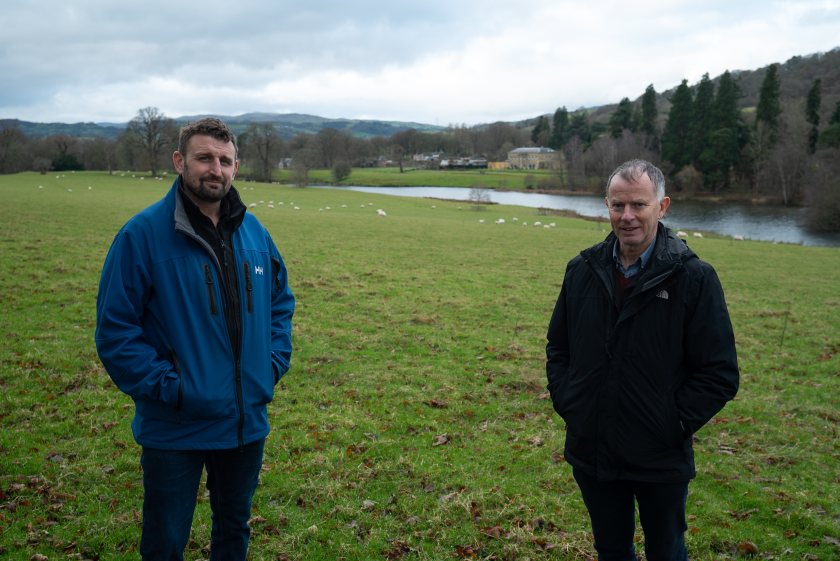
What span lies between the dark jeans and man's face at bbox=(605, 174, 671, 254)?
146 cm

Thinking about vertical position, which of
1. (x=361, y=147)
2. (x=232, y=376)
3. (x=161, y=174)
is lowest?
(x=232, y=376)

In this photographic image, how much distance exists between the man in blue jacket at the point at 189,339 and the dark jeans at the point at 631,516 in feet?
7.27

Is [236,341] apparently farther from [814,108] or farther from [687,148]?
[814,108]

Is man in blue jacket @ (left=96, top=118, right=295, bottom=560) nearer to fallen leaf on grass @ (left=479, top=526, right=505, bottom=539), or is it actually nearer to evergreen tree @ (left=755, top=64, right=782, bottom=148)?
fallen leaf on grass @ (left=479, top=526, right=505, bottom=539)

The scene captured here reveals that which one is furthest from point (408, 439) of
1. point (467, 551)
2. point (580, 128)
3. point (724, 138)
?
point (580, 128)

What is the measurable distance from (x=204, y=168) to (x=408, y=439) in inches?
171

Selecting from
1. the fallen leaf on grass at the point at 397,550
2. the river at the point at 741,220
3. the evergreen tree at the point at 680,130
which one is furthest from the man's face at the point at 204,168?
the evergreen tree at the point at 680,130

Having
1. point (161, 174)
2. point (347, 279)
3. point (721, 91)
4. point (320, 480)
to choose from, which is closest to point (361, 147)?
point (161, 174)

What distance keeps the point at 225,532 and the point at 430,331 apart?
7.72 metres

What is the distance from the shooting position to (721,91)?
7969 centimetres

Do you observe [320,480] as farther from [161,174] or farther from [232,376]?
[161,174]

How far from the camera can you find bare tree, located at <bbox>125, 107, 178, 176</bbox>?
77.0 m

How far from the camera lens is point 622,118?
106 metres

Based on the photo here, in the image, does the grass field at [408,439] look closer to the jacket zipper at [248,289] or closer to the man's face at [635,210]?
the jacket zipper at [248,289]
